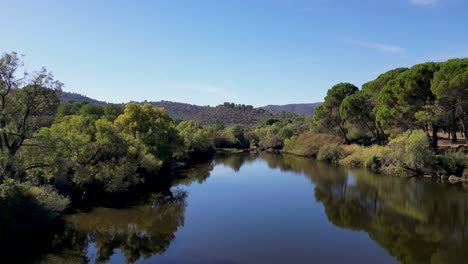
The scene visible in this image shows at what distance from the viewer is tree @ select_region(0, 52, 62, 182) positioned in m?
20.3

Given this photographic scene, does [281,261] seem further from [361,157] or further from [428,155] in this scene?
[361,157]

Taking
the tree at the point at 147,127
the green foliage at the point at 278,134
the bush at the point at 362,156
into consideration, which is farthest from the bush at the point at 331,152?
the tree at the point at 147,127

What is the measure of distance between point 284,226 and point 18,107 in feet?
57.5

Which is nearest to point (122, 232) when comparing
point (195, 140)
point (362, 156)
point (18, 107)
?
point (18, 107)

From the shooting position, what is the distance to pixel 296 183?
3981cm

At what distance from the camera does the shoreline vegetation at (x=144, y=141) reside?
20906 millimetres

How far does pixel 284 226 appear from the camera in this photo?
23.0 meters

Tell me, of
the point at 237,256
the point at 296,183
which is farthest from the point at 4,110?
the point at 296,183

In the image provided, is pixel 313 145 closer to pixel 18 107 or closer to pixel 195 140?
pixel 195 140

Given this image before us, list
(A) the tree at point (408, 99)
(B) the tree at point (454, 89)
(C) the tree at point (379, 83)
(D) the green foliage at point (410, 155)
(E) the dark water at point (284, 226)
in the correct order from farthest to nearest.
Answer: (C) the tree at point (379, 83) → (A) the tree at point (408, 99) → (D) the green foliage at point (410, 155) → (B) the tree at point (454, 89) → (E) the dark water at point (284, 226)

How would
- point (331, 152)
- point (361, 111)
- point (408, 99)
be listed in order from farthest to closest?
point (331, 152)
point (361, 111)
point (408, 99)

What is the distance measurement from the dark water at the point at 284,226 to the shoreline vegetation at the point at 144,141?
2.98 metres

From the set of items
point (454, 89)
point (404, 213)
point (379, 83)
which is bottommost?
point (404, 213)

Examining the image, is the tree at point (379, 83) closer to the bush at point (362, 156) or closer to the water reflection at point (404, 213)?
the bush at point (362, 156)
